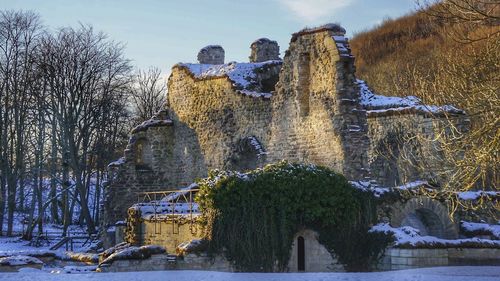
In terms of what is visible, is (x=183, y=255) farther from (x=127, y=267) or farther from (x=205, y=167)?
(x=205, y=167)

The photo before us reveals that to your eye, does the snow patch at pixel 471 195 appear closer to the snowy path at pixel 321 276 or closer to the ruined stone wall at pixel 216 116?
the snowy path at pixel 321 276

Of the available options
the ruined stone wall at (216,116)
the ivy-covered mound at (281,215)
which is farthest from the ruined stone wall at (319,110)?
the ivy-covered mound at (281,215)

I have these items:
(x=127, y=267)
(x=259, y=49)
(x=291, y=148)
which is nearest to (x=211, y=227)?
(x=127, y=267)

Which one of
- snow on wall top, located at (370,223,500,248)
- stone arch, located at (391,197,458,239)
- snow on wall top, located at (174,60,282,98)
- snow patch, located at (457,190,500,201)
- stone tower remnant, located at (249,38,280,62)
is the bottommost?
snow on wall top, located at (370,223,500,248)

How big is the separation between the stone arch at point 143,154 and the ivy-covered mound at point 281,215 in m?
10.5

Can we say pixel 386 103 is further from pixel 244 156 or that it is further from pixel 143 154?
pixel 143 154

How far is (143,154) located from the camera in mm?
30031

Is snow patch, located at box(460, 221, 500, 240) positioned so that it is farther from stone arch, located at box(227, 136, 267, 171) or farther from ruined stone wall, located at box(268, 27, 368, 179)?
stone arch, located at box(227, 136, 267, 171)

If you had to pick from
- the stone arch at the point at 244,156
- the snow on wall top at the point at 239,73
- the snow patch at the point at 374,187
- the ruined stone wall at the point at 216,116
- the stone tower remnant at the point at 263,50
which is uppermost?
the stone tower remnant at the point at 263,50

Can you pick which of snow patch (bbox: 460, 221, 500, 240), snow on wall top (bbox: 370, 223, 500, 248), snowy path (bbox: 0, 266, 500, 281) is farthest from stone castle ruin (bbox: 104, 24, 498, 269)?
snowy path (bbox: 0, 266, 500, 281)

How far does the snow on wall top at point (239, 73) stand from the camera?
2731cm

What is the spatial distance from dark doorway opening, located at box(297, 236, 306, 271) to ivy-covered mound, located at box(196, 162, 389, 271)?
0.42 meters

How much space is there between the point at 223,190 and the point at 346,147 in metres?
4.22

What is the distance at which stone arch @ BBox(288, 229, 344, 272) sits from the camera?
1905cm
